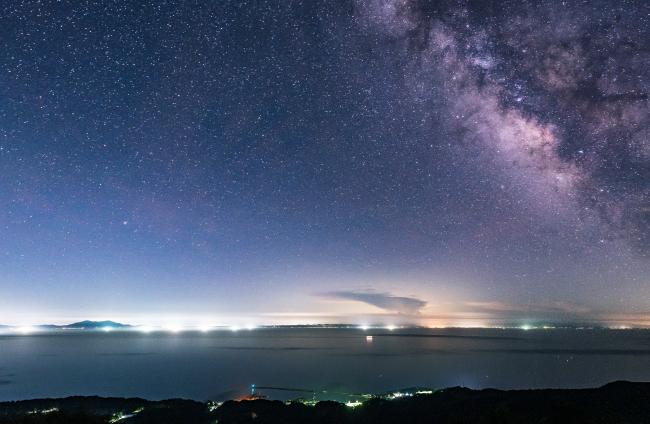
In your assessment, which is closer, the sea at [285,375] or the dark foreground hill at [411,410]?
the dark foreground hill at [411,410]

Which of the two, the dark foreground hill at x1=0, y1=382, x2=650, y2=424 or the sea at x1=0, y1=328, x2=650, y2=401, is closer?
the dark foreground hill at x1=0, y1=382, x2=650, y2=424

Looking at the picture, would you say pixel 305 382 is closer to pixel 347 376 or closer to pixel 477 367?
pixel 347 376

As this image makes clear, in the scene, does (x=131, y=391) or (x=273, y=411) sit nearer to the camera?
(x=273, y=411)

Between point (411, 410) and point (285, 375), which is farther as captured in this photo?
point (285, 375)

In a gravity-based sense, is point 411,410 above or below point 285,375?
above

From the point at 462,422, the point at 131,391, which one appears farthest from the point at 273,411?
the point at 131,391

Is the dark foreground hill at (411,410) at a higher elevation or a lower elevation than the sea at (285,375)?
higher

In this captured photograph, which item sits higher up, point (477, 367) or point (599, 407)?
point (599, 407)

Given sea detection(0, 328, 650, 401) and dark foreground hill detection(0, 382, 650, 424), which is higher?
dark foreground hill detection(0, 382, 650, 424)
